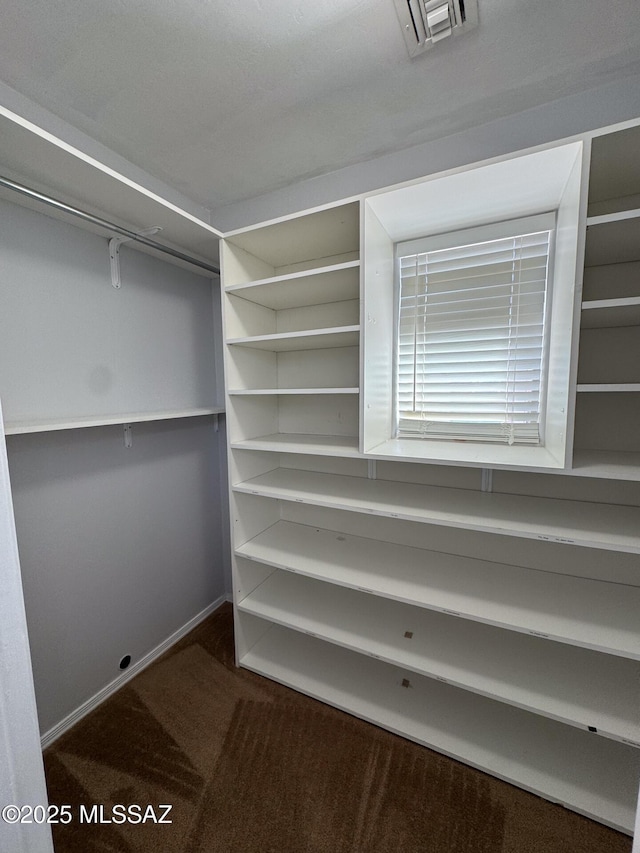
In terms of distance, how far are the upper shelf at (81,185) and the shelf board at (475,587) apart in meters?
1.52

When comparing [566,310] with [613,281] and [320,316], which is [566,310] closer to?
[613,281]

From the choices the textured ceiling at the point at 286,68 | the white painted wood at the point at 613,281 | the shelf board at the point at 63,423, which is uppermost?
the textured ceiling at the point at 286,68

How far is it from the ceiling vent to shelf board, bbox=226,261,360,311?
2.08ft

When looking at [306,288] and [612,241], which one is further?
[306,288]

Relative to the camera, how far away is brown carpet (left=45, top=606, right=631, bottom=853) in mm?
1093

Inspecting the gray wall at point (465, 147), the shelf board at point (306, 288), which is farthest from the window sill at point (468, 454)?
the gray wall at point (465, 147)

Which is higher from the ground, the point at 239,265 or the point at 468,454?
the point at 239,265

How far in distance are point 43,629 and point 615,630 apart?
212 cm

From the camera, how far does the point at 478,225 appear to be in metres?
1.46

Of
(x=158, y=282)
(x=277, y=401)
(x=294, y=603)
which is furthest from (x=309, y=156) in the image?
(x=294, y=603)

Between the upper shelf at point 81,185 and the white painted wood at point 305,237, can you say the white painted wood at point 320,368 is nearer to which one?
the white painted wood at point 305,237

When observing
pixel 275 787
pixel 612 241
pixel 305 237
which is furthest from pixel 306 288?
pixel 275 787

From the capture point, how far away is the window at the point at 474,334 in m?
1.42

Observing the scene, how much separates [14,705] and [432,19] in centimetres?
203
